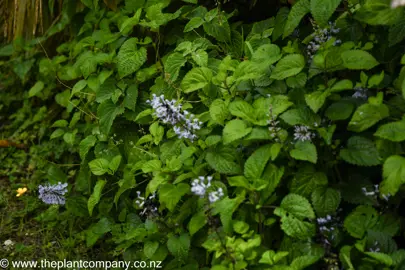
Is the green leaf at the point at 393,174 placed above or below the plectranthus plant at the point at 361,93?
below

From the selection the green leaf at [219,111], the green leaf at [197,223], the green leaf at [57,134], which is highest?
the green leaf at [219,111]

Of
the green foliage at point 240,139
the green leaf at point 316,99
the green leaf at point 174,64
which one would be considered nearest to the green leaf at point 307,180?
the green foliage at point 240,139

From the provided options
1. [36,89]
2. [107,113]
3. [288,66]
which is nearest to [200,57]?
[288,66]

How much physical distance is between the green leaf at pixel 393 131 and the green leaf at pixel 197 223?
0.69 metres

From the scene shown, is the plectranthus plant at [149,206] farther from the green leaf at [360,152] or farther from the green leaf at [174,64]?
the green leaf at [360,152]

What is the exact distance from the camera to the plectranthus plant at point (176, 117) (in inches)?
86.8

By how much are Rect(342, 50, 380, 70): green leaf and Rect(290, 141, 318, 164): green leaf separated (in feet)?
1.02

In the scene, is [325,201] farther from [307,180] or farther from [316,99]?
[316,99]

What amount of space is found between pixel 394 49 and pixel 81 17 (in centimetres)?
182

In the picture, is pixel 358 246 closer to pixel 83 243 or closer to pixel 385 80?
pixel 385 80

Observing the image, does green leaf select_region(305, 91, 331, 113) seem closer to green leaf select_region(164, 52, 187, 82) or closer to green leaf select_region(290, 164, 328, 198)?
green leaf select_region(290, 164, 328, 198)

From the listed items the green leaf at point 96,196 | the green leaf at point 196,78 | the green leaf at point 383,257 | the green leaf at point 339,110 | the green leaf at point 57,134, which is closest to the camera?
the green leaf at point 383,257

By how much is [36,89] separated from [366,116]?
2131 mm

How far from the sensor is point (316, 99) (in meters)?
2.05
